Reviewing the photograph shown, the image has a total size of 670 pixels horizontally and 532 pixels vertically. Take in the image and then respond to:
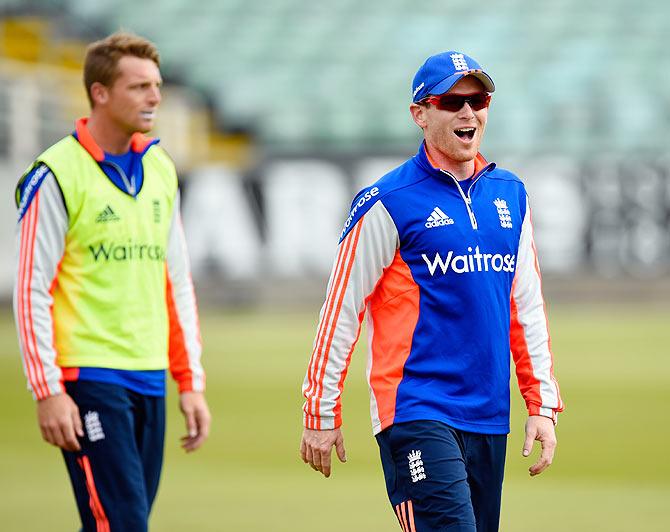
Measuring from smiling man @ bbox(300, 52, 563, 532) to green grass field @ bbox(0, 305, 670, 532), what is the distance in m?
3.27

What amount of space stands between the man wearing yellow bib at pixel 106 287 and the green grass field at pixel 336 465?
9.14 ft

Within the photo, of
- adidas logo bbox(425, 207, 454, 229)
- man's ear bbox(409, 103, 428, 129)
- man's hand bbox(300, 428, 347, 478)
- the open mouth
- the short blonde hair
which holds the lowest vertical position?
man's hand bbox(300, 428, 347, 478)

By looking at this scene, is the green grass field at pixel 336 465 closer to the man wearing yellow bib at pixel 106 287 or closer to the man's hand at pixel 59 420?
the man wearing yellow bib at pixel 106 287

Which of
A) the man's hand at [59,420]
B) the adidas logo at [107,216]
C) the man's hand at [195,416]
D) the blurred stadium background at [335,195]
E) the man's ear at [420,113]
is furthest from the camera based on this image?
the blurred stadium background at [335,195]

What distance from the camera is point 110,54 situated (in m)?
5.22

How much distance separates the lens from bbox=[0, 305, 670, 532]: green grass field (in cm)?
801

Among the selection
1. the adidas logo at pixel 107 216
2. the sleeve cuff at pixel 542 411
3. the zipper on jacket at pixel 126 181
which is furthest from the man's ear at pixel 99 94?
the sleeve cuff at pixel 542 411

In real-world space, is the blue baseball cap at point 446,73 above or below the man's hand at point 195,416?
above

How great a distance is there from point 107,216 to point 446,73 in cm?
145

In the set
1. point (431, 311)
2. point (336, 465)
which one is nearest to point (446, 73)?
point (431, 311)

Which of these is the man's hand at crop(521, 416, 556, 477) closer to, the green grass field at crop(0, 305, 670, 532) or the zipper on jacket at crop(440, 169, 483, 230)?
the zipper on jacket at crop(440, 169, 483, 230)

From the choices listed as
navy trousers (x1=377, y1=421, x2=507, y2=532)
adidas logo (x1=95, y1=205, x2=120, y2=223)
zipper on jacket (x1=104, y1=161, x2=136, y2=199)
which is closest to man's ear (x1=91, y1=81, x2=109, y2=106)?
zipper on jacket (x1=104, y1=161, x2=136, y2=199)

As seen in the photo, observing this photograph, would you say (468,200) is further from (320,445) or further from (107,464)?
(107,464)

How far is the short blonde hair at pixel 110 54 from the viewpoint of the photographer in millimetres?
5203
